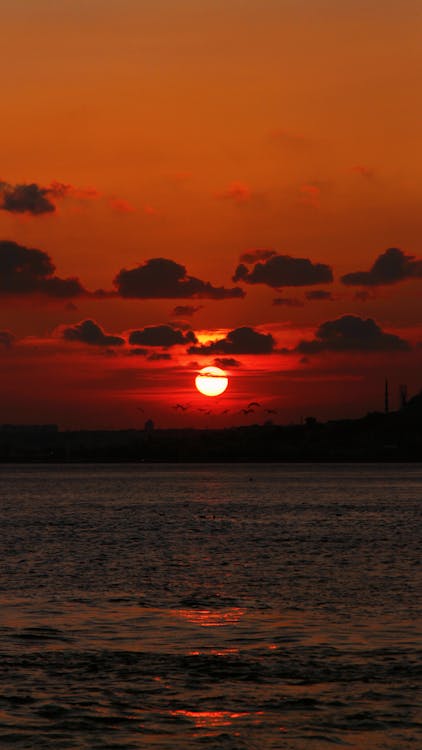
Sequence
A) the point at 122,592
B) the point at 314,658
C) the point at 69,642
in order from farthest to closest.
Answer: the point at 122,592
the point at 69,642
the point at 314,658

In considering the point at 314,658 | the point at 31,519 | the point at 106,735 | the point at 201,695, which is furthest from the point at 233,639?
the point at 31,519

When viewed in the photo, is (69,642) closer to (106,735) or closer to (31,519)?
(106,735)

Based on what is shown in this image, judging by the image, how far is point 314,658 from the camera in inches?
1325

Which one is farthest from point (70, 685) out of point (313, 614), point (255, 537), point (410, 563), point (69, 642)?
point (255, 537)

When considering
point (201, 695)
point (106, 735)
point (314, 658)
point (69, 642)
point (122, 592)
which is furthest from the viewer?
point (122, 592)

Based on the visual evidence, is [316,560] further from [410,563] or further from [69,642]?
[69,642]

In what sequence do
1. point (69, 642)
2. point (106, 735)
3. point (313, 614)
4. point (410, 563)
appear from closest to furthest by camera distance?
point (106, 735)
point (69, 642)
point (313, 614)
point (410, 563)

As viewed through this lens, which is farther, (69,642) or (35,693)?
(69,642)

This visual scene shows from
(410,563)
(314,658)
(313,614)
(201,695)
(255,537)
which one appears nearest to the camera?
(201,695)

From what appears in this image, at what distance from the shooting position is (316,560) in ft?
227

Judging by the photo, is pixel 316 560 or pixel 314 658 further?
pixel 316 560

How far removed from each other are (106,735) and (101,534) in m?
75.8

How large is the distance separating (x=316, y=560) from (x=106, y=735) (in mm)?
45418

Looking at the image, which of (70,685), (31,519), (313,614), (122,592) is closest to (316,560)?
(122,592)
